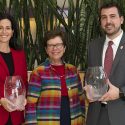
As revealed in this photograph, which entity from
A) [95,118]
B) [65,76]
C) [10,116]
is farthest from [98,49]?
[10,116]

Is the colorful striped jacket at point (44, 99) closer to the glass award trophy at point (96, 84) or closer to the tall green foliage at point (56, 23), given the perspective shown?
the glass award trophy at point (96, 84)

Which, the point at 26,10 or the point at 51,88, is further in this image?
the point at 26,10

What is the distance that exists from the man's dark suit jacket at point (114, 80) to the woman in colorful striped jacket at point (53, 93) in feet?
0.35

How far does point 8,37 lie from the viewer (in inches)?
74.3

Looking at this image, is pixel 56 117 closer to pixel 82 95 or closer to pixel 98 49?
pixel 82 95

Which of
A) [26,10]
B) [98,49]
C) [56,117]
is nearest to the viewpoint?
[56,117]

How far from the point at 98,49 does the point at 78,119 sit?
0.39m

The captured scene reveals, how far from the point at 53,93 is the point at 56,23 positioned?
0.96 metres

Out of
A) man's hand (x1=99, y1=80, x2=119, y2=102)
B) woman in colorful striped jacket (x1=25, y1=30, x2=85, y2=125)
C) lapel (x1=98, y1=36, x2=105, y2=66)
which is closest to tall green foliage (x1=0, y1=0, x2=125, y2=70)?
lapel (x1=98, y1=36, x2=105, y2=66)

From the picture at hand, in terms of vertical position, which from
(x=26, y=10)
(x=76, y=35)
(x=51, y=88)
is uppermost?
(x=26, y=10)

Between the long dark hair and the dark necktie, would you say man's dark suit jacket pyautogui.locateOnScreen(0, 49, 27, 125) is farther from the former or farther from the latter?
the dark necktie

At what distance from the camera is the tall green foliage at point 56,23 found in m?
2.64

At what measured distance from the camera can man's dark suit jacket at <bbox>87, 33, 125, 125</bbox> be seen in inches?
72.2

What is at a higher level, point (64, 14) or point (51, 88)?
point (64, 14)
